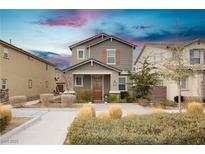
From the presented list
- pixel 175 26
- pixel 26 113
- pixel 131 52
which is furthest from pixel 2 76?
pixel 175 26

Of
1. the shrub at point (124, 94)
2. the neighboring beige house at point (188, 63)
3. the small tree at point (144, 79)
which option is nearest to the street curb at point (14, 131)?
the shrub at point (124, 94)

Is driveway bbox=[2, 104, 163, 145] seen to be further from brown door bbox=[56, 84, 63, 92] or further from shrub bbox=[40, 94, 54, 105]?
brown door bbox=[56, 84, 63, 92]

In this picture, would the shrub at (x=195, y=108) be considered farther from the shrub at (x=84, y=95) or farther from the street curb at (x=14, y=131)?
the street curb at (x=14, y=131)

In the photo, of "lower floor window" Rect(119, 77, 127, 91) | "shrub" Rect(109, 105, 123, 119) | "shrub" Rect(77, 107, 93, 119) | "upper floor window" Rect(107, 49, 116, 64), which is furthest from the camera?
"upper floor window" Rect(107, 49, 116, 64)

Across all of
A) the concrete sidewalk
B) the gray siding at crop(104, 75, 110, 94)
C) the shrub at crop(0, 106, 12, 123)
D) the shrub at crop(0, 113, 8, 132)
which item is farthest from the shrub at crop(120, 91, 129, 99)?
the shrub at crop(0, 113, 8, 132)

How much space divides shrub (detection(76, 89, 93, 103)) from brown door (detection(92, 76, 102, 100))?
151 millimetres

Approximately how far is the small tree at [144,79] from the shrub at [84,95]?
149cm

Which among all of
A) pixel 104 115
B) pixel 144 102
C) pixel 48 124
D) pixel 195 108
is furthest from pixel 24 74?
pixel 195 108

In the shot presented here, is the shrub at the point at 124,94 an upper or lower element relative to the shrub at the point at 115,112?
upper

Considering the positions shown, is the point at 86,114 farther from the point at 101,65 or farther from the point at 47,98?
the point at 101,65

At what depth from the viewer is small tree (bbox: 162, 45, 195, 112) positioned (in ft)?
28.3

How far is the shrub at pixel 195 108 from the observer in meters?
7.99
